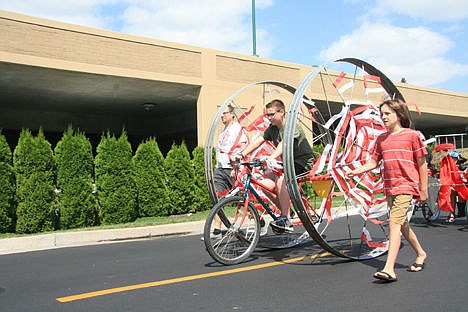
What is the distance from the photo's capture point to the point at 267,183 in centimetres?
688

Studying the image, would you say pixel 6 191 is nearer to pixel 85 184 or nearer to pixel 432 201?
pixel 85 184

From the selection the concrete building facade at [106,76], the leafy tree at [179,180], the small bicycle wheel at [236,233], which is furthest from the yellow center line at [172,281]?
the concrete building facade at [106,76]

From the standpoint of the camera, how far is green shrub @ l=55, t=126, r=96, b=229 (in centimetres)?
1120

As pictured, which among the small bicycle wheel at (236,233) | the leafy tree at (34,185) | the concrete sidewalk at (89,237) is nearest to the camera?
the small bicycle wheel at (236,233)

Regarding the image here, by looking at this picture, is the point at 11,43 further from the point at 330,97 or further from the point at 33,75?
the point at 330,97

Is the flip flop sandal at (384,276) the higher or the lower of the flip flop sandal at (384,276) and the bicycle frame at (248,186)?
the lower

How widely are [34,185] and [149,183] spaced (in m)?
3.05

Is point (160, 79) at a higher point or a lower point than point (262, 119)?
higher

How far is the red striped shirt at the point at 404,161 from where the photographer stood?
5172 millimetres

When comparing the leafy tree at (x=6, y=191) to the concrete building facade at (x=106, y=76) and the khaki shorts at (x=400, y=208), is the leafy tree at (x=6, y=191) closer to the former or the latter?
the concrete building facade at (x=106, y=76)

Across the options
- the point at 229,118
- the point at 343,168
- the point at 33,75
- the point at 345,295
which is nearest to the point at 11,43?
the point at 33,75

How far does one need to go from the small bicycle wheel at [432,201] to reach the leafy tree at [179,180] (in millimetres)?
6344

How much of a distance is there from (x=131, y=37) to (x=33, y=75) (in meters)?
3.76

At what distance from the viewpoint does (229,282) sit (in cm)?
523
